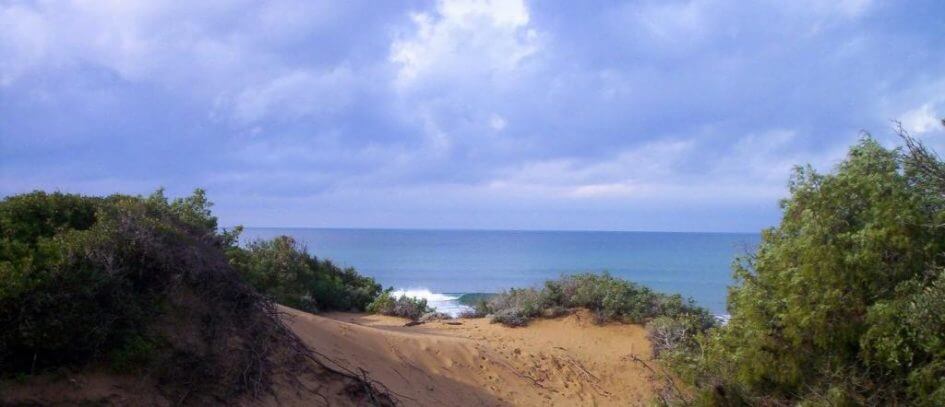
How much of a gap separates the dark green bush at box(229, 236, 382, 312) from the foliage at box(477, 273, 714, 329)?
3501 millimetres

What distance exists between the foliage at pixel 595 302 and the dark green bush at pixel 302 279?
350cm

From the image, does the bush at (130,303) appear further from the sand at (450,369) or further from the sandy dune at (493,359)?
the sandy dune at (493,359)

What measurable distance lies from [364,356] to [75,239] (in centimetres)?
475

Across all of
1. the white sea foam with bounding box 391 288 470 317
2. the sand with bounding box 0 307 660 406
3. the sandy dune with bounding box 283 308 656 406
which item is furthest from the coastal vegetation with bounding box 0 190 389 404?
the white sea foam with bounding box 391 288 470 317

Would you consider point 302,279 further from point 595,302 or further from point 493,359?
point 595,302

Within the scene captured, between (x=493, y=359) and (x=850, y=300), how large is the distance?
20.4 feet

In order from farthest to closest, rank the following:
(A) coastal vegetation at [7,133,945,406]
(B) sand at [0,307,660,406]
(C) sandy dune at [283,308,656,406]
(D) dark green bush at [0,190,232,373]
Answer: (C) sandy dune at [283,308,656,406] → (B) sand at [0,307,660,406] → (A) coastal vegetation at [7,133,945,406] → (D) dark green bush at [0,190,232,373]

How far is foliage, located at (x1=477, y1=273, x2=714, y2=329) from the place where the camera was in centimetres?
1484

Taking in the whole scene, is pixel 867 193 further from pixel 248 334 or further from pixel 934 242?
pixel 248 334

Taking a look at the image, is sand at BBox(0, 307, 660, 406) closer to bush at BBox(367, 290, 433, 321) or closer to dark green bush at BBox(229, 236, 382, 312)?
bush at BBox(367, 290, 433, 321)

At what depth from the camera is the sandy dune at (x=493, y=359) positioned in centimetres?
1050

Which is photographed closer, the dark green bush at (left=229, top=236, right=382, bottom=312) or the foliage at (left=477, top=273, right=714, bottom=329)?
the foliage at (left=477, top=273, right=714, bottom=329)

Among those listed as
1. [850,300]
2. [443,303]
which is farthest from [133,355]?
[443,303]

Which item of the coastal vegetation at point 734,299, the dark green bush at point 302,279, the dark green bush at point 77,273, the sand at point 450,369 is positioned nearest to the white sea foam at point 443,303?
the dark green bush at point 302,279
